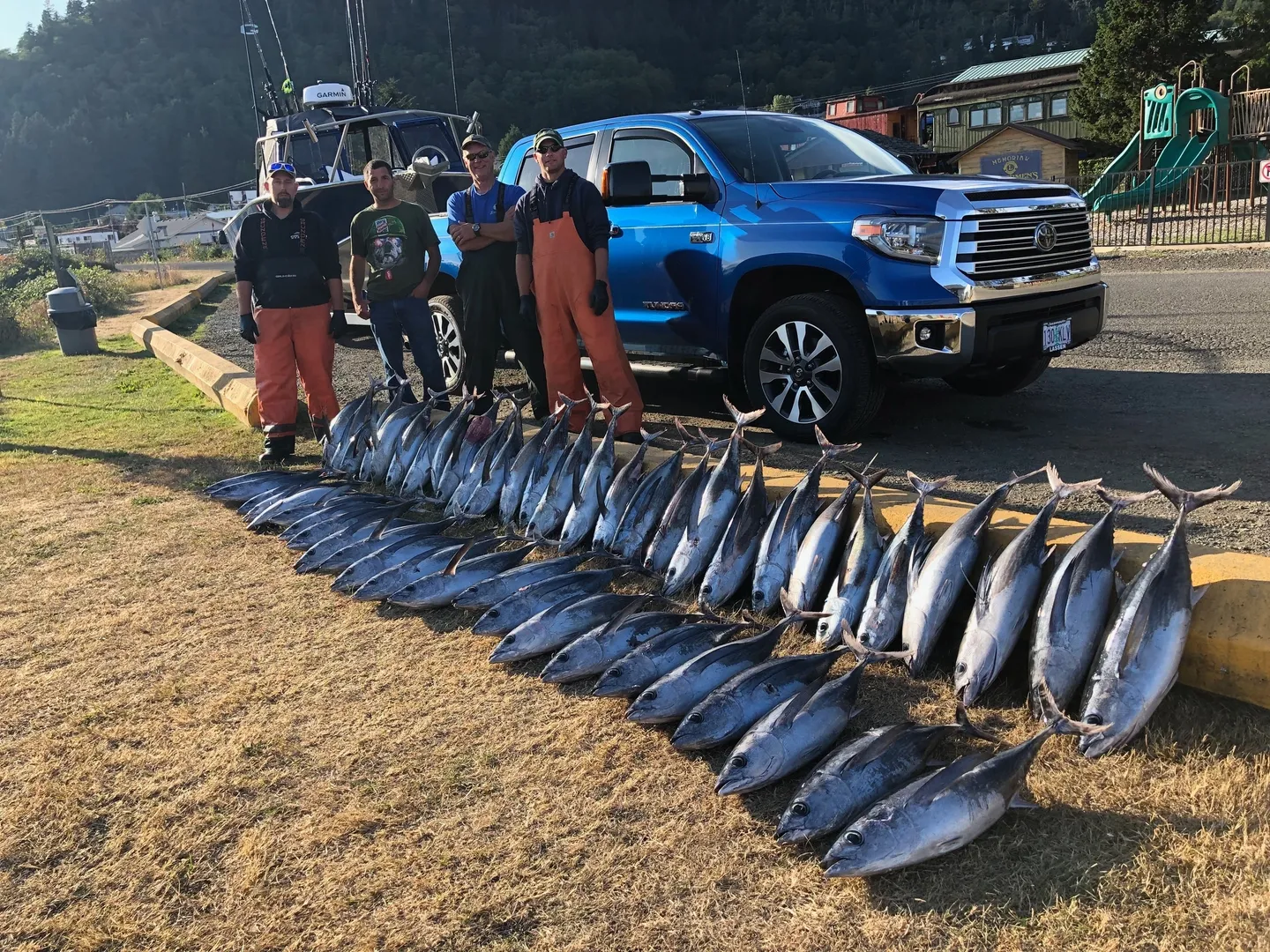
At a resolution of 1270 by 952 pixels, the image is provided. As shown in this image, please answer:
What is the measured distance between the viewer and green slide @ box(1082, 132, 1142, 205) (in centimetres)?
2508

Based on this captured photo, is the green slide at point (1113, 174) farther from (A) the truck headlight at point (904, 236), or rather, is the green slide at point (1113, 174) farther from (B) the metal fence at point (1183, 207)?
(A) the truck headlight at point (904, 236)

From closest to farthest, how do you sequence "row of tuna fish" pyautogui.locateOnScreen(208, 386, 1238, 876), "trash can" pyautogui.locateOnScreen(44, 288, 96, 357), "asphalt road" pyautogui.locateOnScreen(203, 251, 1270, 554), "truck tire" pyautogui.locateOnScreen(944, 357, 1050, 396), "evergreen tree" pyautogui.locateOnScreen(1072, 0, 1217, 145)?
"row of tuna fish" pyautogui.locateOnScreen(208, 386, 1238, 876) → "asphalt road" pyautogui.locateOnScreen(203, 251, 1270, 554) → "truck tire" pyautogui.locateOnScreen(944, 357, 1050, 396) → "trash can" pyautogui.locateOnScreen(44, 288, 96, 357) → "evergreen tree" pyautogui.locateOnScreen(1072, 0, 1217, 145)

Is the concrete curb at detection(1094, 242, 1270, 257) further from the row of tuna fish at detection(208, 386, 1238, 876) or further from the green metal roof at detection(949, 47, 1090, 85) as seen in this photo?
the green metal roof at detection(949, 47, 1090, 85)

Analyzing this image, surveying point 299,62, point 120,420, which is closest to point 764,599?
point 120,420

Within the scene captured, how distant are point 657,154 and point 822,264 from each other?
1799mm

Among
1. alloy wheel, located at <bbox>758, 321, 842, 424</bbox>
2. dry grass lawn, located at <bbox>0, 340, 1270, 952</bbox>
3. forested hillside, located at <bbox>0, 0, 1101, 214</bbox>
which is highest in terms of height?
forested hillside, located at <bbox>0, 0, 1101, 214</bbox>

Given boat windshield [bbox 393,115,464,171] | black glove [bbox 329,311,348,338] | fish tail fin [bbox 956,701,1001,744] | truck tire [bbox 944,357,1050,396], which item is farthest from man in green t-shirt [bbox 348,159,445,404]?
boat windshield [bbox 393,115,464,171]

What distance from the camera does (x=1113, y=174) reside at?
1015 inches

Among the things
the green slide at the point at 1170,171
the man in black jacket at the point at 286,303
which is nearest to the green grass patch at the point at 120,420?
the man in black jacket at the point at 286,303

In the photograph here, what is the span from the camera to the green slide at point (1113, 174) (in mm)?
25078

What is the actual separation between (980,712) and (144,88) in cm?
10330

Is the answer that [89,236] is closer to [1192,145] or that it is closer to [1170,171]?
[1170,171]

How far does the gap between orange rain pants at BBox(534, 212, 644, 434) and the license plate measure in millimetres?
2600

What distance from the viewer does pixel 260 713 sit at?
3477 mm
